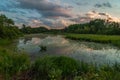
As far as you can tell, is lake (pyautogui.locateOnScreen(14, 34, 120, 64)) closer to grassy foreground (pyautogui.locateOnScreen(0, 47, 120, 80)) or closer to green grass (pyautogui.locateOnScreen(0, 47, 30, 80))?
grassy foreground (pyautogui.locateOnScreen(0, 47, 120, 80))


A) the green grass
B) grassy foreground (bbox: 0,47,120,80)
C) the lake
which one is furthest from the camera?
the lake

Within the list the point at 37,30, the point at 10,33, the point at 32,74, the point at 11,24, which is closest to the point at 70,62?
the point at 32,74

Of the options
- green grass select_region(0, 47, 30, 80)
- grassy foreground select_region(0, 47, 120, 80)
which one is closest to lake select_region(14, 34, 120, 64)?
grassy foreground select_region(0, 47, 120, 80)

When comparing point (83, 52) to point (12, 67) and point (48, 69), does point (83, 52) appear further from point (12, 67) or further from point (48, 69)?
point (48, 69)

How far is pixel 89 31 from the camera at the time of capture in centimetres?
12406

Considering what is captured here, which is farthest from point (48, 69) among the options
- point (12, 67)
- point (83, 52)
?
point (83, 52)

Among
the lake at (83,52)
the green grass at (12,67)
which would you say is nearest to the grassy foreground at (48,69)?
the green grass at (12,67)

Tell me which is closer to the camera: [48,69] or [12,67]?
[48,69]

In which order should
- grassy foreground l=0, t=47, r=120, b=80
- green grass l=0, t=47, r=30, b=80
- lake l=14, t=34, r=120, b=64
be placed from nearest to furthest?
grassy foreground l=0, t=47, r=120, b=80 → green grass l=0, t=47, r=30, b=80 → lake l=14, t=34, r=120, b=64

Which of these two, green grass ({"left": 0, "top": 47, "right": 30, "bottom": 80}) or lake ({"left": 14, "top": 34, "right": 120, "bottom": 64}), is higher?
green grass ({"left": 0, "top": 47, "right": 30, "bottom": 80})

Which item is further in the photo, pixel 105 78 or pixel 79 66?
pixel 79 66

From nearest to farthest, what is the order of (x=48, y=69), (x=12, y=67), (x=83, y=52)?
(x=48, y=69) → (x=12, y=67) → (x=83, y=52)

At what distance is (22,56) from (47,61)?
8.55 ft

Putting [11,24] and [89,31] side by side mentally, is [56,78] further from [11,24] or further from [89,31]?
[89,31]
